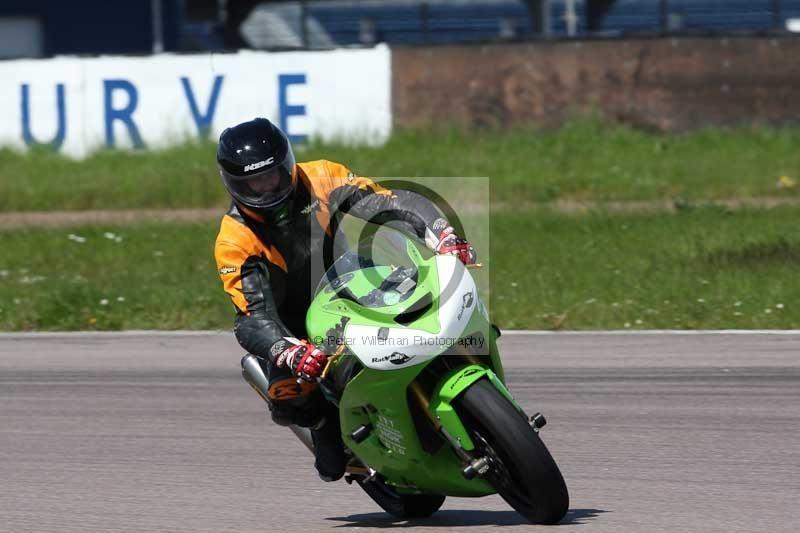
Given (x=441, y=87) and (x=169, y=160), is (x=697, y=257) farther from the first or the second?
(x=169, y=160)

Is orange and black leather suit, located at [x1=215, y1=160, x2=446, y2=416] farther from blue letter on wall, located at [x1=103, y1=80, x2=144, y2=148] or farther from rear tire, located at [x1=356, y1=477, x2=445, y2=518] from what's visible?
blue letter on wall, located at [x1=103, y1=80, x2=144, y2=148]

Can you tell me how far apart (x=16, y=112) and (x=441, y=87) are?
5490 mm

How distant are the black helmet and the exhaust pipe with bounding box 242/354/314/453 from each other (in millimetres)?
656

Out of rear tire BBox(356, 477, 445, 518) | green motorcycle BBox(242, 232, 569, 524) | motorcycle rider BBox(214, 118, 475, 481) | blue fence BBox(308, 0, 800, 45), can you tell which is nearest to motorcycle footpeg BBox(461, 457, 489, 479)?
green motorcycle BBox(242, 232, 569, 524)

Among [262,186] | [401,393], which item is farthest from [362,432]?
[262,186]

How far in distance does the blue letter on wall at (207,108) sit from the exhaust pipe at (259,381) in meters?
12.4

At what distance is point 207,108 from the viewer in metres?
18.0

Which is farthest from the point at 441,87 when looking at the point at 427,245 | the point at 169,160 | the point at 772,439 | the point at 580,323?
the point at 427,245

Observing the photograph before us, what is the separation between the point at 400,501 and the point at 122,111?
43.2ft

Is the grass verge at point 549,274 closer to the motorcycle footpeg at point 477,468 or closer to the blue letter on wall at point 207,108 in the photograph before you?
the blue letter on wall at point 207,108

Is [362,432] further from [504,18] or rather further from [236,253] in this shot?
[504,18]

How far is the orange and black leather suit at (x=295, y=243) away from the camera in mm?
5484

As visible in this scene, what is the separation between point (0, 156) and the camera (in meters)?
18.7

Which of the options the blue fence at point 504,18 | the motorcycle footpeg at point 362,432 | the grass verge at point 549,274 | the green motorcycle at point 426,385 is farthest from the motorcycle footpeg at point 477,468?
the blue fence at point 504,18
